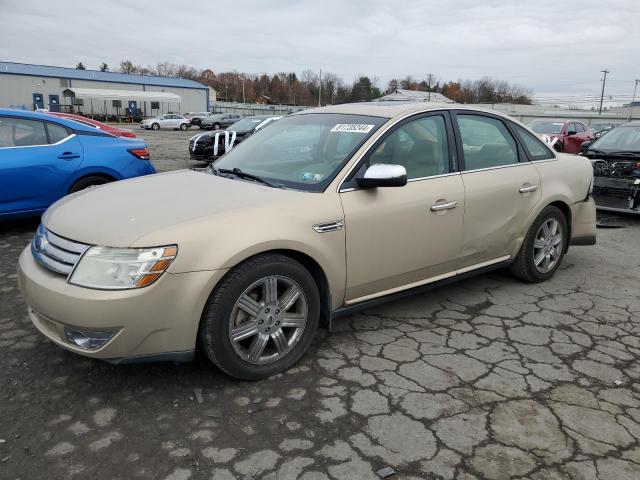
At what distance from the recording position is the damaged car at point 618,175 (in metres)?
7.40

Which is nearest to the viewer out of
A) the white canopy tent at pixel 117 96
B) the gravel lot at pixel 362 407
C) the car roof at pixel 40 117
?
the gravel lot at pixel 362 407

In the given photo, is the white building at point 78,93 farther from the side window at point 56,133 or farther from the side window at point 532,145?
the side window at point 532,145

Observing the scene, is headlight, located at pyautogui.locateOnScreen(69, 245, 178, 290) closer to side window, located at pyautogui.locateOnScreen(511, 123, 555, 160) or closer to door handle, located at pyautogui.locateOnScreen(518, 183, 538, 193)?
door handle, located at pyautogui.locateOnScreen(518, 183, 538, 193)

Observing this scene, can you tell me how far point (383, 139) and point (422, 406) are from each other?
1.75 meters

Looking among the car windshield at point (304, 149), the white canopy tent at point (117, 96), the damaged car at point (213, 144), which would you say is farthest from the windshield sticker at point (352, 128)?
the white canopy tent at point (117, 96)

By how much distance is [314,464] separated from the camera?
7.55 feet

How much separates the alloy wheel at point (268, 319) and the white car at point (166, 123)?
43.5 metres

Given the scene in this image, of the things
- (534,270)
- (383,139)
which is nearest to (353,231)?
(383,139)

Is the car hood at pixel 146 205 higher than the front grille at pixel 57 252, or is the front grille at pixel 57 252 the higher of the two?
the car hood at pixel 146 205

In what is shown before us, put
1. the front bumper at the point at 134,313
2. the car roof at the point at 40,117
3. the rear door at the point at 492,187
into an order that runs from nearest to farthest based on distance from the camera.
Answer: the front bumper at the point at 134,313 < the rear door at the point at 492,187 < the car roof at the point at 40,117

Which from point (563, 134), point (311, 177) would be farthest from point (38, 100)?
point (311, 177)

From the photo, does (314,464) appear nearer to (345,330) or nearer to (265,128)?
(345,330)

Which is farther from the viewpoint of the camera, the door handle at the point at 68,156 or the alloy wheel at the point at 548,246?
the door handle at the point at 68,156

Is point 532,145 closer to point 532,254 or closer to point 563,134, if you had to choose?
point 532,254
